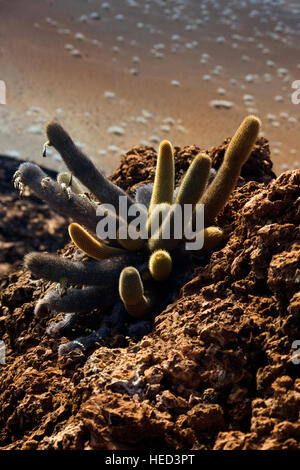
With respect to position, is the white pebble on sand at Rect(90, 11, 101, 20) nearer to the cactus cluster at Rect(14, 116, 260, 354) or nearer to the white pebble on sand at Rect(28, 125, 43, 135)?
the white pebble on sand at Rect(28, 125, 43, 135)

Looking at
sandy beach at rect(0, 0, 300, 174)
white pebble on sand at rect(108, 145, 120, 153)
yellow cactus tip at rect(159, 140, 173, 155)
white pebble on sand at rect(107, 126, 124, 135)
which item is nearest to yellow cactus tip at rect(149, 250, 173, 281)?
yellow cactus tip at rect(159, 140, 173, 155)

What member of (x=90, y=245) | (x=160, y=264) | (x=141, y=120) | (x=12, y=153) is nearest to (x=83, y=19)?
(x=141, y=120)

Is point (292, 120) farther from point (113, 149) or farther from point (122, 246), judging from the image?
point (122, 246)

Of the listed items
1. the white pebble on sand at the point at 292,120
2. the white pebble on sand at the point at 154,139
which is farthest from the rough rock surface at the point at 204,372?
the white pebble on sand at the point at 292,120

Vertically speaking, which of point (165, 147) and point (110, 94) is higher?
point (110, 94)

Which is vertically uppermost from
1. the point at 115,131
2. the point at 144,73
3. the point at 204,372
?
the point at 144,73

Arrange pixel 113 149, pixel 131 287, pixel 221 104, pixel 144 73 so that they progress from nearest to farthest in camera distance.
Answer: pixel 131 287 < pixel 113 149 < pixel 221 104 < pixel 144 73

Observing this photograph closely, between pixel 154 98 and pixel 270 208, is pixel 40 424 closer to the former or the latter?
pixel 270 208
